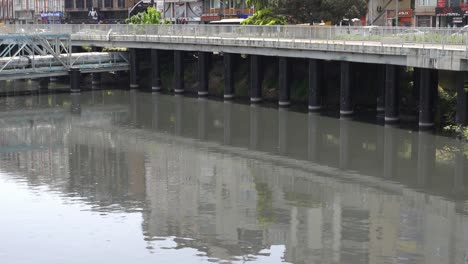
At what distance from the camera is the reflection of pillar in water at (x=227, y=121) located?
47156 millimetres

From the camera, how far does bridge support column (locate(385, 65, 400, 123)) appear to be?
4703cm

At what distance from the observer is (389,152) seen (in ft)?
137

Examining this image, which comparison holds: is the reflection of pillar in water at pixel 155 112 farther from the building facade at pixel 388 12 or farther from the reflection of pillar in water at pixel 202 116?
the building facade at pixel 388 12

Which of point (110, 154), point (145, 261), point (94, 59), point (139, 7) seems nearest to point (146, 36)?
point (94, 59)

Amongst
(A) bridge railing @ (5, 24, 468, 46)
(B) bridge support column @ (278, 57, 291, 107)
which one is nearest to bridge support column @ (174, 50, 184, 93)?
(A) bridge railing @ (5, 24, 468, 46)

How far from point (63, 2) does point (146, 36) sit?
75270 millimetres

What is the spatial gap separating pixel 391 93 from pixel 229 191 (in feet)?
52.1

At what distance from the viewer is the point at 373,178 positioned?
1431 inches

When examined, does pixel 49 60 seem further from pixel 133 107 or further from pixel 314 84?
pixel 314 84

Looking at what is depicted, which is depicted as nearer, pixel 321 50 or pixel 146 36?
pixel 321 50

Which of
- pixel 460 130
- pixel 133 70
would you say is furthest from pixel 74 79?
pixel 460 130

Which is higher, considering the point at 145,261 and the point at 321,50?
the point at 321,50

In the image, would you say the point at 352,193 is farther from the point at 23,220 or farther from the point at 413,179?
the point at 23,220

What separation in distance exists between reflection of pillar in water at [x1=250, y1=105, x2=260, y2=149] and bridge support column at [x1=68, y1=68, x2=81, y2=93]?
53.1 ft
